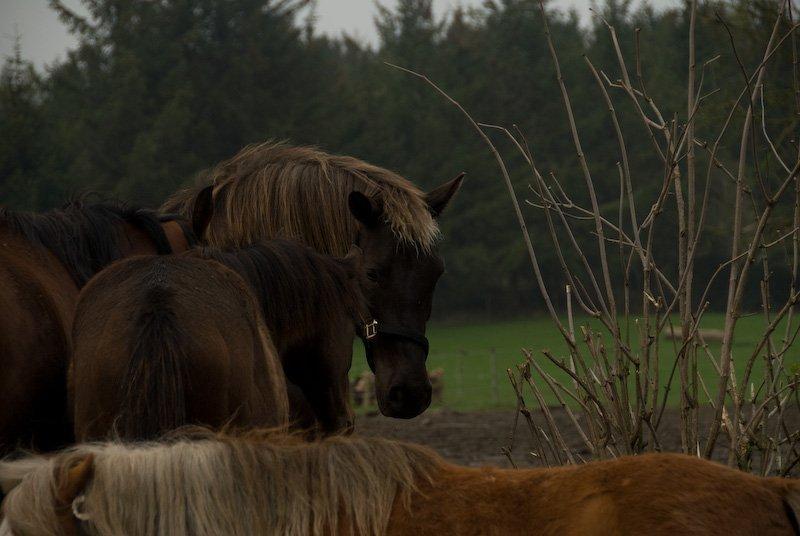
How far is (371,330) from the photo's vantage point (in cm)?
435

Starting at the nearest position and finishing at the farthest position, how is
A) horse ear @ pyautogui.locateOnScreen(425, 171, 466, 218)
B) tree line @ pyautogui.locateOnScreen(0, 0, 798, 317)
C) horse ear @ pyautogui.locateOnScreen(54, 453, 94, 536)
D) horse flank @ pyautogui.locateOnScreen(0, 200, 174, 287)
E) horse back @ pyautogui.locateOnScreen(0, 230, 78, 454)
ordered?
horse ear @ pyautogui.locateOnScreen(54, 453, 94, 536) < horse back @ pyautogui.locateOnScreen(0, 230, 78, 454) < horse flank @ pyautogui.locateOnScreen(0, 200, 174, 287) < horse ear @ pyautogui.locateOnScreen(425, 171, 466, 218) < tree line @ pyautogui.locateOnScreen(0, 0, 798, 317)

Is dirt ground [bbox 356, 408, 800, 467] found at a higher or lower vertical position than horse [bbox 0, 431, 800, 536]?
lower

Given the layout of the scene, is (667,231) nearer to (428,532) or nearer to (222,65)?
(222,65)

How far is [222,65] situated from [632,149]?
16.9m

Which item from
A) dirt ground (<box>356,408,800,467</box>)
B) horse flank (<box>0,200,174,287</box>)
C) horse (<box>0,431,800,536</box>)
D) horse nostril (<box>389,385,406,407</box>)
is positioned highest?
horse flank (<box>0,200,174,287</box>)

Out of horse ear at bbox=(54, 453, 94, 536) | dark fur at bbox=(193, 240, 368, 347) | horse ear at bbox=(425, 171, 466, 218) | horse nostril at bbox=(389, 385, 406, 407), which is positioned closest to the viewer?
horse ear at bbox=(54, 453, 94, 536)

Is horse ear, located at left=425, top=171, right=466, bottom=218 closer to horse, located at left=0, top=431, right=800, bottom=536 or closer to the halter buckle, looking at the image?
the halter buckle

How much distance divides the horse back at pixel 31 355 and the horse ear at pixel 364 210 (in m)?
1.52

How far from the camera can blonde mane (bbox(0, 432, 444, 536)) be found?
5.91ft

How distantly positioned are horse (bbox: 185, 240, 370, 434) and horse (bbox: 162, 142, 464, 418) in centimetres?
69

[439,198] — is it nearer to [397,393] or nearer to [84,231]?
[397,393]

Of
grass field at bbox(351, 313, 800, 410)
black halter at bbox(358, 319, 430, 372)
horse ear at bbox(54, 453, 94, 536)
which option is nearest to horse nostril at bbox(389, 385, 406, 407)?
black halter at bbox(358, 319, 430, 372)

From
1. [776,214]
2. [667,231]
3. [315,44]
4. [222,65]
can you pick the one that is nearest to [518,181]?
[667,231]

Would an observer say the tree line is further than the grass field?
Yes
